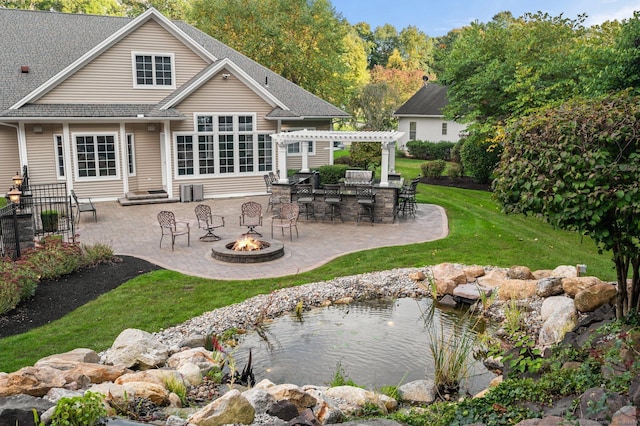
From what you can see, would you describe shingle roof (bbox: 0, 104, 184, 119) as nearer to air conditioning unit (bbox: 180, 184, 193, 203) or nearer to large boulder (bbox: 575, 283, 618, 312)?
air conditioning unit (bbox: 180, 184, 193, 203)

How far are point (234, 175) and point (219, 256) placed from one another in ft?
30.3

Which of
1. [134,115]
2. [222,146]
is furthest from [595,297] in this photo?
[134,115]

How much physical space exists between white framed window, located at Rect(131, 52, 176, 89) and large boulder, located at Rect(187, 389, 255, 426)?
58.7 feet

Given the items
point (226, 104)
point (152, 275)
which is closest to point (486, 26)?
point (226, 104)

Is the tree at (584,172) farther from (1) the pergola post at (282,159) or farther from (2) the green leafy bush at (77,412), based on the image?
(1) the pergola post at (282,159)

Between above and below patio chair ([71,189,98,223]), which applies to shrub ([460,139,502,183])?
above

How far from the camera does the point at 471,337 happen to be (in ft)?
28.3

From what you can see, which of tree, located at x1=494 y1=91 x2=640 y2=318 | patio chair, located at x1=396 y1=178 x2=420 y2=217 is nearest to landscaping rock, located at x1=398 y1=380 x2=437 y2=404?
tree, located at x1=494 y1=91 x2=640 y2=318

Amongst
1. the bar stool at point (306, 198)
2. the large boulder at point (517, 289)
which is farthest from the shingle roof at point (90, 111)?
the large boulder at point (517, 289)

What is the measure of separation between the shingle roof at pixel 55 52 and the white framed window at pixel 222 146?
136cm

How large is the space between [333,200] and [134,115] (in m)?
8.30

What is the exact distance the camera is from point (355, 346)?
8.26 meters

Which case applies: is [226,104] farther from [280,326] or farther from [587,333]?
[587,333]

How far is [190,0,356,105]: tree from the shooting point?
3117 cm
